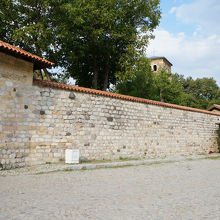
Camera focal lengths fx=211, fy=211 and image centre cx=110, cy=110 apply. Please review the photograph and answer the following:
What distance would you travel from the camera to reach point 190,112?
611 inches

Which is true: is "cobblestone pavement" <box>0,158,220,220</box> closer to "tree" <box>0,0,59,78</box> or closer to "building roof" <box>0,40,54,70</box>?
"building roof" <box>0,40,54,70</box>

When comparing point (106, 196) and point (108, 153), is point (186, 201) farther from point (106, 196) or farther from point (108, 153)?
point (108, 153)

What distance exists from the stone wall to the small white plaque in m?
0.31

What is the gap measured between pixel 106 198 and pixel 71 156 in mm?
4619

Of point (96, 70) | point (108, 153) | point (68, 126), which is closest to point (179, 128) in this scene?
point (108, 153)

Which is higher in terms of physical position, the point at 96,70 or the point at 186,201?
the point at 96,70

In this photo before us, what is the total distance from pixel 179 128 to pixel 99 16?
10.3 metres

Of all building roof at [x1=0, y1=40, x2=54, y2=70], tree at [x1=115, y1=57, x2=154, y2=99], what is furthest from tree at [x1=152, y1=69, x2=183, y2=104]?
building roof at [x1=0, y1=40, x2=54, y2=70]

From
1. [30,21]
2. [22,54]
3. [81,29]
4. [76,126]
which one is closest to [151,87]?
[81,29]

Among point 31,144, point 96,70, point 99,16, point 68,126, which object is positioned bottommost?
point 31,144

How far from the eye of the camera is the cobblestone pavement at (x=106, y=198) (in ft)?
11.2

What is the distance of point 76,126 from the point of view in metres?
9.59

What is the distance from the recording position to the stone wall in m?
7.92

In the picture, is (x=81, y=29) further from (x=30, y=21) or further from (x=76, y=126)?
(x=76, y=126)
